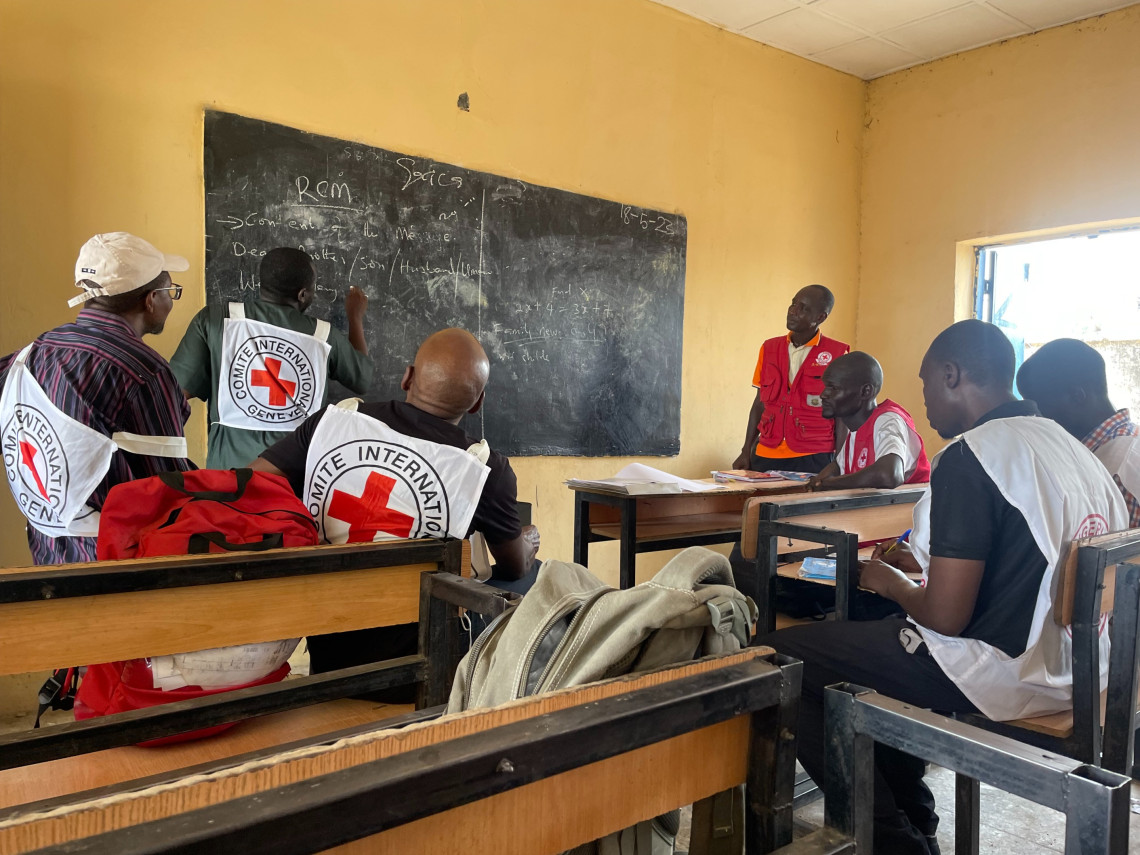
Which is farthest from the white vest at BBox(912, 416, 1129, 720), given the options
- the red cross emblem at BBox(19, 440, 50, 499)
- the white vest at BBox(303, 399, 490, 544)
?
the red cross emblem at BBox(19, 440, 50, 499)

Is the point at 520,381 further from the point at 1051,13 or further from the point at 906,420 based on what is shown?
the point at 1051,13

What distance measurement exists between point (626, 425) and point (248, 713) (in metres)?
3.34

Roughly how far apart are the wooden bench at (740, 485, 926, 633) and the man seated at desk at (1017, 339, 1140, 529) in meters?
0.51

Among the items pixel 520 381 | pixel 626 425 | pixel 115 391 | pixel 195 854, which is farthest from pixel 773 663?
pixel 626 425

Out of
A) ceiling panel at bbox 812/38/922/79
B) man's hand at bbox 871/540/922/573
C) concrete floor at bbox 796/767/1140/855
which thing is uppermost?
ceiling panel at bbox 812/38/922/79

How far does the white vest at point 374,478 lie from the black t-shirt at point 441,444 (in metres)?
0.06

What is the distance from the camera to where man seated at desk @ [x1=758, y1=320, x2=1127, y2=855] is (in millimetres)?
1492

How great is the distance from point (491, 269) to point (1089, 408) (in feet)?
8.19

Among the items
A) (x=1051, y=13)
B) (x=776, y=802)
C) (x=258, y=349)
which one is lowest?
(x=776, y=802)

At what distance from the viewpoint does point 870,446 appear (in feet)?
10.3

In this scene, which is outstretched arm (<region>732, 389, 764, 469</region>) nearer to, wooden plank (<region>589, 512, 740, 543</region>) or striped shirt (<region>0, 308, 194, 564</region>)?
wooden plank (<region>589, 512, 740, 543</region>)

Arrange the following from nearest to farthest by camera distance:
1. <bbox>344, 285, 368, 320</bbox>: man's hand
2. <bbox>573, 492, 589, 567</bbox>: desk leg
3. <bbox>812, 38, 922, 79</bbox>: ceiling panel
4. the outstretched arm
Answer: <bbox>573, 492, 589, 567</bbox>: desk leg → <bbox>344, 285, 368, 320</bbox>: man's hand → the outstretched arm → <bbox>812, 38, 922, 79</bbox>: ceiling panel

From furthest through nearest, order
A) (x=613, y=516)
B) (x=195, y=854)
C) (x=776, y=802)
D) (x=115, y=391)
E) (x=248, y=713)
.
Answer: (x=613, y=516), (x=115, y=391), (x=248, y=713), (x=776, y=802), (x=195, y=854)

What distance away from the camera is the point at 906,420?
309cm
